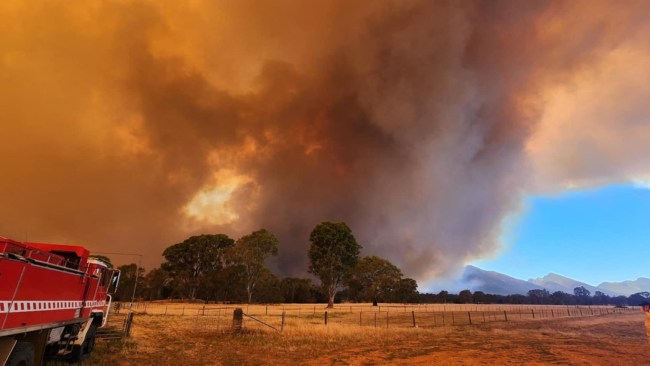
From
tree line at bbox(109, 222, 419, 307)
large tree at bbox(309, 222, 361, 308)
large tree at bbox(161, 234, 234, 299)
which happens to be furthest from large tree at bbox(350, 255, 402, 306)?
large tree at bbox(161, 234, 234, 299)

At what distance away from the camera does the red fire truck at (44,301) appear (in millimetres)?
7375

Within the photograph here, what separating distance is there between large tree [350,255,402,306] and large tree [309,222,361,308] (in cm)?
1618

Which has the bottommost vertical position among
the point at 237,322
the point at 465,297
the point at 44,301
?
the point at 237,322

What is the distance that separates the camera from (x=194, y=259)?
105m

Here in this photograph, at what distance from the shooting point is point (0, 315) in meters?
6.88

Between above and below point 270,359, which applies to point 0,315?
above

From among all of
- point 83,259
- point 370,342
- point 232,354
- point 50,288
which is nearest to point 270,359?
point 232,354

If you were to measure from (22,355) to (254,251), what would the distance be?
78.4 meters

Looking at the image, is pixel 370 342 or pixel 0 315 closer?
pixel 0 315

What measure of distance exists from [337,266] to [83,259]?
69479mm

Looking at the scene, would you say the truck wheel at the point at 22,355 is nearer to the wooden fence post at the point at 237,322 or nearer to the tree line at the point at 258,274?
the wooden fence post at the point at 237,322

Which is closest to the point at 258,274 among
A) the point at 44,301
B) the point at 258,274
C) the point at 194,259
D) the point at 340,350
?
the point at 258,274

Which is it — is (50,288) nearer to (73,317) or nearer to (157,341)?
(73,317)

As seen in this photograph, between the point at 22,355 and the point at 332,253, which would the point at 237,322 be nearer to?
the point at 22,355
